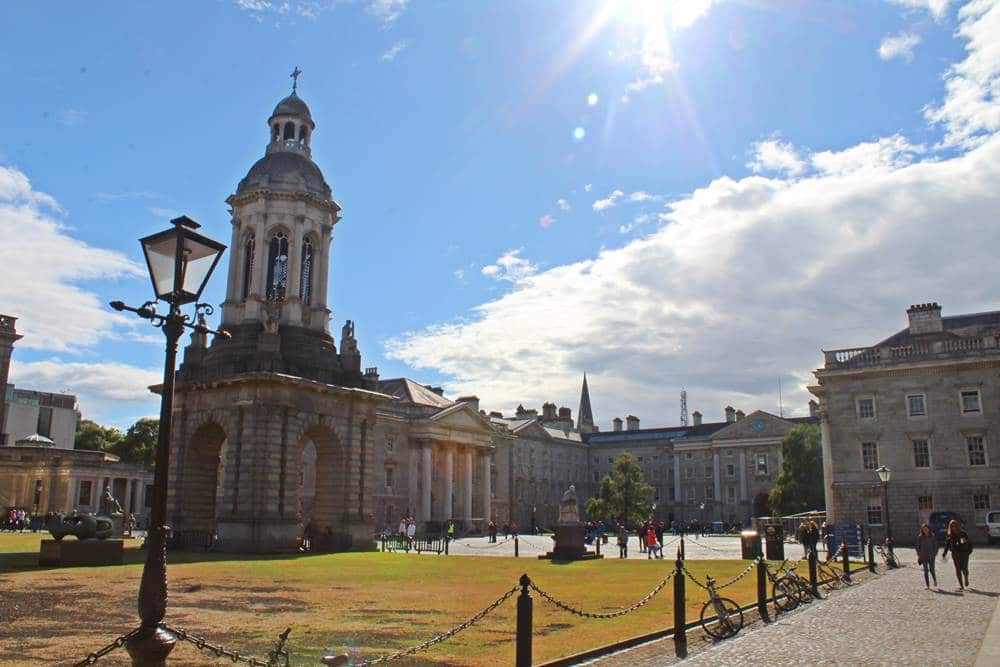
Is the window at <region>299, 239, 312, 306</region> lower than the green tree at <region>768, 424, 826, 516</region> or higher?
higher

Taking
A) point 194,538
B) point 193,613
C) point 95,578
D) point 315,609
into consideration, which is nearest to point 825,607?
point 315,609

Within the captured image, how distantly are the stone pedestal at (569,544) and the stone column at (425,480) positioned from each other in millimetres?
41515

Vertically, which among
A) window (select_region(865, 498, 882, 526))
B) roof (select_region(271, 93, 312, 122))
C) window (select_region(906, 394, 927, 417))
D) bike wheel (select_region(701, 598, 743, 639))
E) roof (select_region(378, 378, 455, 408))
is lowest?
bike wheel (select_region(701, 598, 743, 639))

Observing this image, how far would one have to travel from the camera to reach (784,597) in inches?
677

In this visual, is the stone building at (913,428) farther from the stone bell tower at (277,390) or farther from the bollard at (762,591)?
the bollard at (762,591)

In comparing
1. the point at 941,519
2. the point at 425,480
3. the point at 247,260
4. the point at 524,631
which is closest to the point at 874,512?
the point at 941,519

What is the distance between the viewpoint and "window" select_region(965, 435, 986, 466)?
4481 centimetres

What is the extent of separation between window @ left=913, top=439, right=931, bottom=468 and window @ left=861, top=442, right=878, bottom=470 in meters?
2.01

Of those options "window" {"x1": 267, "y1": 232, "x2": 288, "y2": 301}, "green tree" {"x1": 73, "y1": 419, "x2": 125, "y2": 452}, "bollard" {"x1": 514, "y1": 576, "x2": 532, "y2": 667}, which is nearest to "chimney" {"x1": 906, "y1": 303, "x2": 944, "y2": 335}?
"window" {"x1": 267, "y1": 232, "x2": 288, "y2": 301}

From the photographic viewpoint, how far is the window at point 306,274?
40.2 meters

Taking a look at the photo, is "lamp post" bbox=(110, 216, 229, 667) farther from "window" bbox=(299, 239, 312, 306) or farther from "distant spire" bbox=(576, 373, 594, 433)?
"distant spire" bbox=(576, 373, 594, 433)

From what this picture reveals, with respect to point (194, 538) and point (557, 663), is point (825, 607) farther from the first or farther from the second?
point (194, 538)

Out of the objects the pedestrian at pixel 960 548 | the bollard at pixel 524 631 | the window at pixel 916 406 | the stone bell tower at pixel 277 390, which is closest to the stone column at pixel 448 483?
the stone bell tower at pixel 277 390

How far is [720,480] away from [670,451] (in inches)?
402
